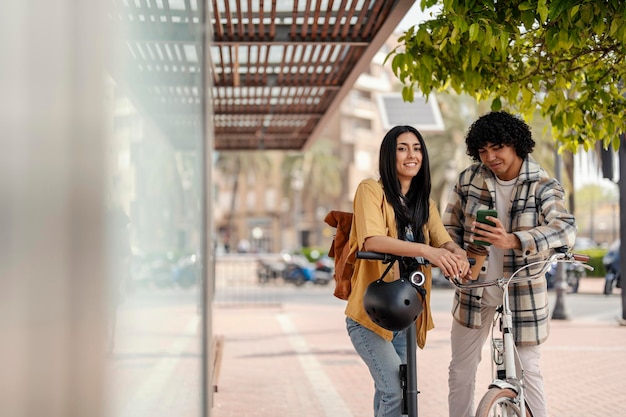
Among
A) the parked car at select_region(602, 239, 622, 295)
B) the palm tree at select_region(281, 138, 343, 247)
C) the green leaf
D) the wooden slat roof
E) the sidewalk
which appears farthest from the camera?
the palm tree at select_region(281, 138, 343, 247)

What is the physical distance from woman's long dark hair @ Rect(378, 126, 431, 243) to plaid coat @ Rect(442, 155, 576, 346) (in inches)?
23.8

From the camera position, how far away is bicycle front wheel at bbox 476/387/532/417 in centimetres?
362

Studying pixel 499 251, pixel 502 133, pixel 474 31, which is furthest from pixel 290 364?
pixel 474 31

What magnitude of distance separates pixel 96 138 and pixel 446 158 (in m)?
41.8

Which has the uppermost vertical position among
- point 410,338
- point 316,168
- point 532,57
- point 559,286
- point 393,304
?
point 316,168

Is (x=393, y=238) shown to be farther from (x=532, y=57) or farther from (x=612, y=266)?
(x=612, y=266)

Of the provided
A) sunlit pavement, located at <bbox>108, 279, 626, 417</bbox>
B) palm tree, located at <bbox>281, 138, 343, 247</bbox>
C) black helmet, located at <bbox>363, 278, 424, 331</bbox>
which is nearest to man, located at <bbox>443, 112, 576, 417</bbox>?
black helmet, located at <bbox>363, 278, 424, 331</bbox>

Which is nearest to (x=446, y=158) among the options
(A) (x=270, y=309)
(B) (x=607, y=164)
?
(A) (x=270, y=309)

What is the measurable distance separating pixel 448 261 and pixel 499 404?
2.61 feet

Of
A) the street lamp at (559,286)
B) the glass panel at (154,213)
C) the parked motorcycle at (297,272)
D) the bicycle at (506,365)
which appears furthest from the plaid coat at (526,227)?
the parked motorcycle at (297,272)

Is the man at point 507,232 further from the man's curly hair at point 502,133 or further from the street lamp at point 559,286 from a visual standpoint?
the street lamp at point 559,286

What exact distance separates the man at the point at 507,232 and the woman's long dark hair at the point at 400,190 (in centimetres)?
41

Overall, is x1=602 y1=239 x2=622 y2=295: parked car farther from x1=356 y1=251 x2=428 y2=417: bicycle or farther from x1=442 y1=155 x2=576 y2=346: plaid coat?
x1=356 y1=251 x2=428 y2=417: bicycle

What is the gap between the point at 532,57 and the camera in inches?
221
